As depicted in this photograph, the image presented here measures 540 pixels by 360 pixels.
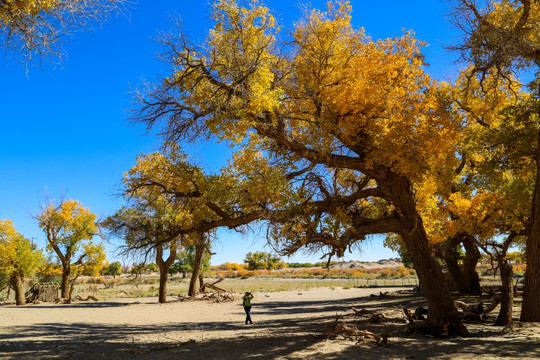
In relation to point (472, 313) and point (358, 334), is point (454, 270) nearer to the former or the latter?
point (472, 313)

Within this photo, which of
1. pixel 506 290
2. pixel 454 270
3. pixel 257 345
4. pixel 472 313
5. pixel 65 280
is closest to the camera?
pixel 257 345

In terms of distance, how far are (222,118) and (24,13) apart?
432 cm

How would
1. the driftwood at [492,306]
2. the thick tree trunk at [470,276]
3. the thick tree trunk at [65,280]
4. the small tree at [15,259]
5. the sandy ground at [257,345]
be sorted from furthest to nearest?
the thick tree trunk at [65,280] → the small tree at [15,259] → the thick tree trunk at [470,276] → the driftwood at [492,306] → the sandy ground at [257,345]

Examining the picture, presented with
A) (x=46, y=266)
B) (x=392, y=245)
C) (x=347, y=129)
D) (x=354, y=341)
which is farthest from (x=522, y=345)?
(x=46, y=266)

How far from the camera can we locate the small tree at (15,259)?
2883 cm

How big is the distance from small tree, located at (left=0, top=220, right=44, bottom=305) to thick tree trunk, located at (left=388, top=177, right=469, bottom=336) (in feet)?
99.5

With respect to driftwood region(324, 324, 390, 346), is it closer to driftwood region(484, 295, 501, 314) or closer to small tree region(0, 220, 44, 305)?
driftwood region(484, 295, 501, 314)

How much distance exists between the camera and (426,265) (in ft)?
35.3

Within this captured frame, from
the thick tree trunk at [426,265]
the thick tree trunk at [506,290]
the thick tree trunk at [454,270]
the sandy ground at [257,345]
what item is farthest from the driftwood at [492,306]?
the thick tree trunk at [454,270]

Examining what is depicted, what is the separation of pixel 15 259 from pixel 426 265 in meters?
31.0

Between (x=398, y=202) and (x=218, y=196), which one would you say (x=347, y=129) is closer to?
(x=398, y=202)

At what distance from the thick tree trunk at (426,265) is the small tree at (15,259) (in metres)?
30.3

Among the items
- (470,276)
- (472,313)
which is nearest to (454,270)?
(470,276)

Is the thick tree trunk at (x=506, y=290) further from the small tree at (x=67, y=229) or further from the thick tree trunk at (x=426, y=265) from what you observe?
the small tree at (x=67, y=229)
